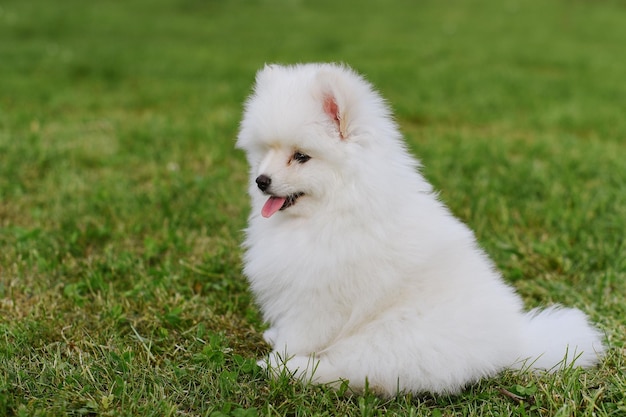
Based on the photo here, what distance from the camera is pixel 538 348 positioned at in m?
2.82

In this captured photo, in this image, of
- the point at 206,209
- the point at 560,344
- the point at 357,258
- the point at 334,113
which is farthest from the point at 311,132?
the point at 206,209

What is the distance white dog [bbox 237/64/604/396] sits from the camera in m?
2.51

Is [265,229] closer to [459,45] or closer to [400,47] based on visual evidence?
[400,47]

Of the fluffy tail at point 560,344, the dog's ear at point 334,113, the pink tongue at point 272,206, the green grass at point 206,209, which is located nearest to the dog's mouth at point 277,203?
the pink tongue at point 272,206

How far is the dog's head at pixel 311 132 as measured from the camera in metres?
2.49

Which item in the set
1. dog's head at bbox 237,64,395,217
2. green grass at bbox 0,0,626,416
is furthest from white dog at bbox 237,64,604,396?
green grass at bbox 0,0,626,416

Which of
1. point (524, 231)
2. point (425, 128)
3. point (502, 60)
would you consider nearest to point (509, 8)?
point (502, 60)

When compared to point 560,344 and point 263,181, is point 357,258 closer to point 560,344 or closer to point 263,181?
point 263,181

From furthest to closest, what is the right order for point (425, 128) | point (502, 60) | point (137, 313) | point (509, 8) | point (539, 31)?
point (509, 8) → point (539, 31) → point (502, 60) → point (425, 128) → point (137, 313)

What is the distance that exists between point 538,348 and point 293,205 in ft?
4.02

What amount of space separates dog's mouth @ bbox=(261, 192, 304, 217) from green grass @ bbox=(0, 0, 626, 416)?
668mm

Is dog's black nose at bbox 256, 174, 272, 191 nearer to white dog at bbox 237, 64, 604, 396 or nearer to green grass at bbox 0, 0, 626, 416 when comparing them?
white dog at bbox 237, 64, 604, 396

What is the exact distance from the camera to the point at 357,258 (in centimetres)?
256

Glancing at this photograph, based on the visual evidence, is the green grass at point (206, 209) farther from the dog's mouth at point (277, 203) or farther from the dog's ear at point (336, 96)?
the dog's ear at point (336, 96)
